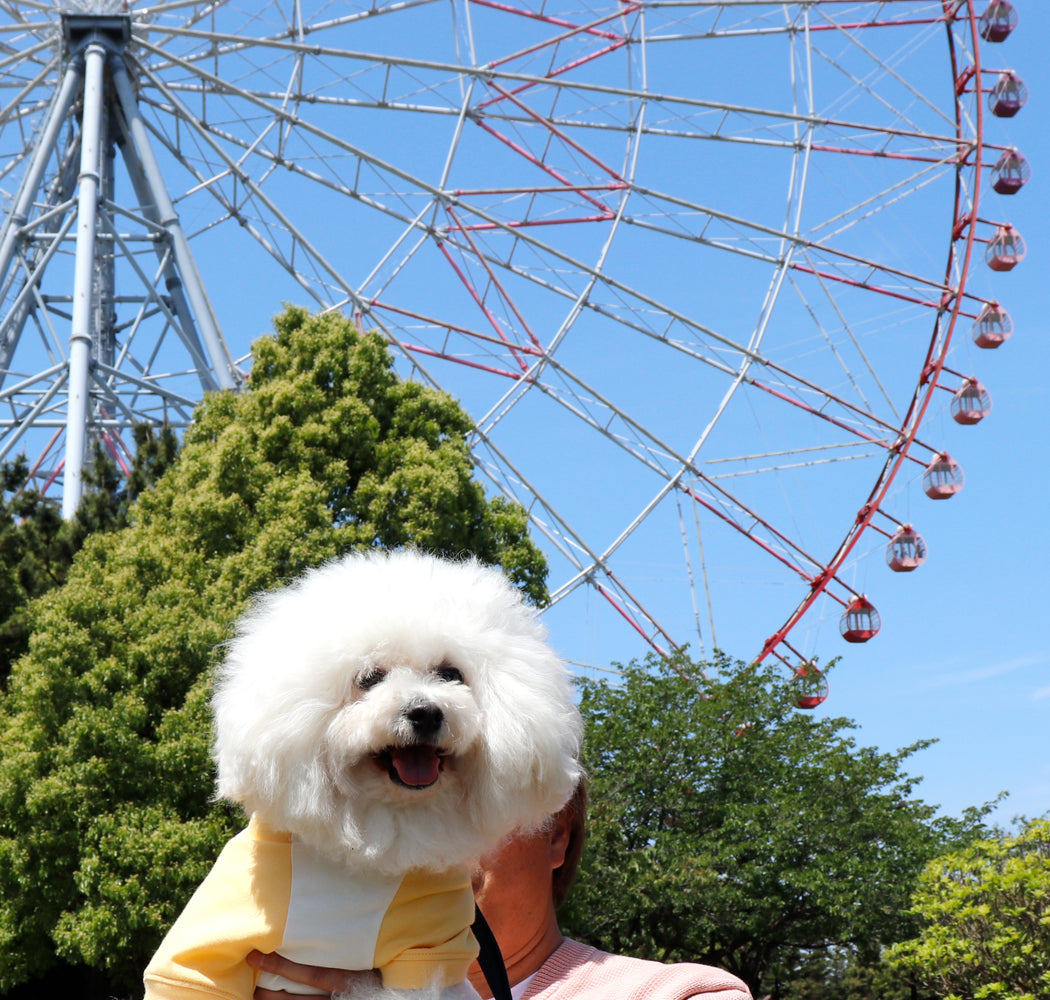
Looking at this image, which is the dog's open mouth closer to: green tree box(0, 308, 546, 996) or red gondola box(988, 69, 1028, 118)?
green tree box(0, 308, 546, 996)

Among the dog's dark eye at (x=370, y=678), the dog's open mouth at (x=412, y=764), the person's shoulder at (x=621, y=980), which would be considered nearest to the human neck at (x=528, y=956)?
the person's shoulder at (x=621, y=980)

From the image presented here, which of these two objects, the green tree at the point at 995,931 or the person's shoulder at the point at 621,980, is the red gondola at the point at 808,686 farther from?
the person's shoulder at the point at 621,980

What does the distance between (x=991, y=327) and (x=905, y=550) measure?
12.8 feet

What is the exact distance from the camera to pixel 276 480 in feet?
40.8

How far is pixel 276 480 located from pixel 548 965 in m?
9.88

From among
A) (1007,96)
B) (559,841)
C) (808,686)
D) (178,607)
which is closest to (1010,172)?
(1007,96)

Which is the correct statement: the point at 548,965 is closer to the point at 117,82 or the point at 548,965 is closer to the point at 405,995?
the point at 405,995

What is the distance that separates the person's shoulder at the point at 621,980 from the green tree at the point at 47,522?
1215cm

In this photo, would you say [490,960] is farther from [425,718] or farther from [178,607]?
[178,607]

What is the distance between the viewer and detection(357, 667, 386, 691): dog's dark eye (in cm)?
233

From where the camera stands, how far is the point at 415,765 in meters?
2.30

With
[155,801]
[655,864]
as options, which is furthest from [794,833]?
[155,801]

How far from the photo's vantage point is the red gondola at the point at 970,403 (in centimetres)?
Answer: 1975

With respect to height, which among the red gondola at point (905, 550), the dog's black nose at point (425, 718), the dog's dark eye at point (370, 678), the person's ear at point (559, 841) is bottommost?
the dog's black nose at point (425, 718)
